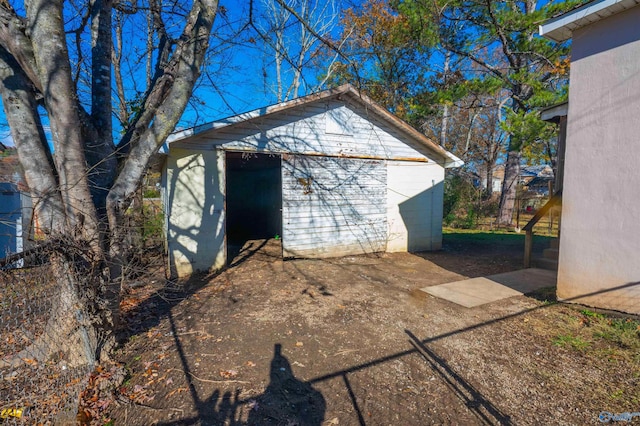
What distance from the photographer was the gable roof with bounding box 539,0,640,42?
3.76 meters

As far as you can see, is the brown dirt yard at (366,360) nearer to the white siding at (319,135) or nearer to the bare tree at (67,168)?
the bare tree at (67,168)

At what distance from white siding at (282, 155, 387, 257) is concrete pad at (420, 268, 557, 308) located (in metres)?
3.05

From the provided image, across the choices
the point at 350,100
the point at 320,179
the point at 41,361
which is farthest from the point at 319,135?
the point at 41,361

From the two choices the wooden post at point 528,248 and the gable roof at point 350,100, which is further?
the wooden post at point 528,248

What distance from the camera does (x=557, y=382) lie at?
2.76m

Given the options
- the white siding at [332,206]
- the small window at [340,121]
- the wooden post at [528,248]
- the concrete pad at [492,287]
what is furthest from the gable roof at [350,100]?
the concrete pad at [492,287]

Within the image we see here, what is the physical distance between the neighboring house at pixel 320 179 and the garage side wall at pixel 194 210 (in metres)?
0.02

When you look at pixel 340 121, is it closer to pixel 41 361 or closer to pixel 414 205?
pixel 414 205

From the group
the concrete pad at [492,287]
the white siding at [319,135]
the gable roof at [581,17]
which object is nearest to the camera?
the gable roof at [581,17]

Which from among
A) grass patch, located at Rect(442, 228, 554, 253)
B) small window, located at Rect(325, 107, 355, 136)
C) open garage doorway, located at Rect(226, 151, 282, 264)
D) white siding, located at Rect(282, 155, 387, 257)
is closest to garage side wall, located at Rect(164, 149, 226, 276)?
white siding, located at Rect(282, 155, 387, 257)

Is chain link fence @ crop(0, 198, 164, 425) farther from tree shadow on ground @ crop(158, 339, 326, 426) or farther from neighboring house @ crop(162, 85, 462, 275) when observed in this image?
neighboring house @ crop(162, 85, 462, 275)

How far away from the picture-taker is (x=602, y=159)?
4.07 metres

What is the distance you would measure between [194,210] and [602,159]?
6.77 metres

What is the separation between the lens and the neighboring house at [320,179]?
21.0 ft
